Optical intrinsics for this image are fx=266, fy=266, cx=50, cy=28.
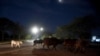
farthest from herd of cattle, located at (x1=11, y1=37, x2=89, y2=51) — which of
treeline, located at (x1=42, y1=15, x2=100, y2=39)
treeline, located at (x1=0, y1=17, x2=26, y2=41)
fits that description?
treeline, located at (x1=0, y1=17, x2=26, y2=41)

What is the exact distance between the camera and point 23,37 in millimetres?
124250

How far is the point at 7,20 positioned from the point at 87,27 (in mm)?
44710

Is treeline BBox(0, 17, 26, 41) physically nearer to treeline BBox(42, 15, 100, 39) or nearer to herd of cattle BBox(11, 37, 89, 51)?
treeline BBox(42, 15, 100, 39)

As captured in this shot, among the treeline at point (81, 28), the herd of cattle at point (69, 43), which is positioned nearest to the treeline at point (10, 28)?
the treeline at point (81, 28)

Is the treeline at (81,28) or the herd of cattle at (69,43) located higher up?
the treeline at (81,28)

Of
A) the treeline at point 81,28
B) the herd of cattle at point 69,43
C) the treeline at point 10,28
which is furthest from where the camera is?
the treeline at point 10,28

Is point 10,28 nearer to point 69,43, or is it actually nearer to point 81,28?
point 81,28

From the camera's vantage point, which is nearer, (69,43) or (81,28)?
(69,43)

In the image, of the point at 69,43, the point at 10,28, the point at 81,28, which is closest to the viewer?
the point at 69,43

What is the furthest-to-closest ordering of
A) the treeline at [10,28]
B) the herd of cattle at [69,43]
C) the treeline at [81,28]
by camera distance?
the treeline at [10,28] < the treeline at [81,28] < the herd of cattle at [69,43]

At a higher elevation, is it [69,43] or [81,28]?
[81,28]

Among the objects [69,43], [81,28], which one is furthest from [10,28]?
→ [69,43]

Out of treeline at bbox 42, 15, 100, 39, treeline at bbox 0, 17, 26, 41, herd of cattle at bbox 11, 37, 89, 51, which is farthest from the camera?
treeline at bbox 0, 17, 26, 41

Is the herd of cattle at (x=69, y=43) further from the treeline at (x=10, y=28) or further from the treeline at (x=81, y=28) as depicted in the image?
the treeline at (x=10, y=28)
